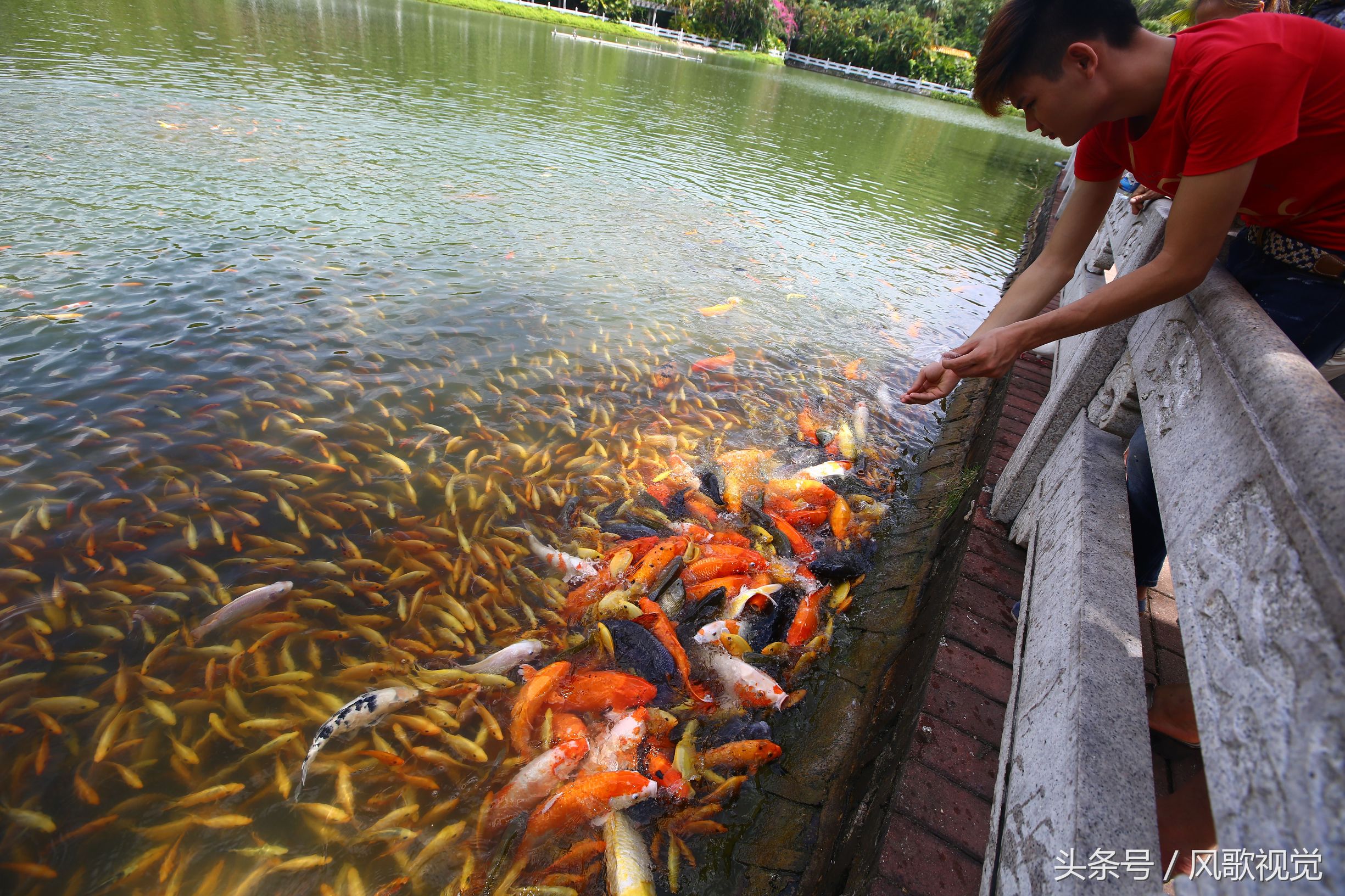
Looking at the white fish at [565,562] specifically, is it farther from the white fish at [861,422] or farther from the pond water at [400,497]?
the white fish at [861,422]

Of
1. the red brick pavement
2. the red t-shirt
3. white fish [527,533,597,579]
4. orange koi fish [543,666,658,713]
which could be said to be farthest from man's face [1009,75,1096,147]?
white fish [527,533,597,579]

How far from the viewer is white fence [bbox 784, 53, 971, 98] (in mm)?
61375

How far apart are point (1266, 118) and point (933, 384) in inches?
49.5

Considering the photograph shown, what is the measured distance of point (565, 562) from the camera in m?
4.43

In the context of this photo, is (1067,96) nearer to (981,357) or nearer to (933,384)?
Answer: (981,357)

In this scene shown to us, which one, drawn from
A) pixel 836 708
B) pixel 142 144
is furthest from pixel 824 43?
pixel 836 708

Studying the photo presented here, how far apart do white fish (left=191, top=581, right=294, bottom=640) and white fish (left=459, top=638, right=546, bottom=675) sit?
1.31 meters

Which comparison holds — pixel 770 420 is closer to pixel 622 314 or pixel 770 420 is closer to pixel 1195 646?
pixel 622 314

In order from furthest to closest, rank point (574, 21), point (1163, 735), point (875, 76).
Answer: point (875, 76) < point (574, 21) < point (1163, 735)

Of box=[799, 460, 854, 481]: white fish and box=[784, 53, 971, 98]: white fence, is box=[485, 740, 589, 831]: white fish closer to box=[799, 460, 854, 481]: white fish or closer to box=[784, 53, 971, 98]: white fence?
box=[799, 460, 854, 481]: white fish

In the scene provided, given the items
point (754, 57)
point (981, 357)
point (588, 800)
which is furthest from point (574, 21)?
point (588, 800)

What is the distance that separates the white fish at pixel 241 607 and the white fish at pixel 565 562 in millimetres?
1578

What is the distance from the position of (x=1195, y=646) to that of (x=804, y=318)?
329 inches

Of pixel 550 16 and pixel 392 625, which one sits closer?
pixel 392 625
